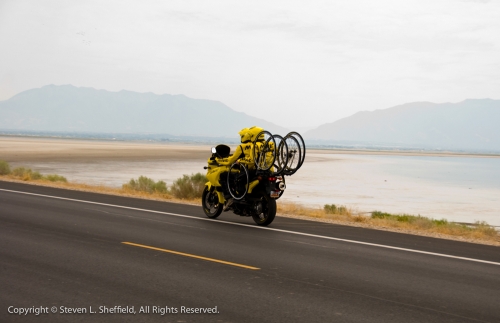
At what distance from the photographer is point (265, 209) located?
13859 mm

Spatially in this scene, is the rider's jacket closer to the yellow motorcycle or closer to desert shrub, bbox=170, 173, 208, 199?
the yellow motorcycle

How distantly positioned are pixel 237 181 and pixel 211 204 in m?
1.41

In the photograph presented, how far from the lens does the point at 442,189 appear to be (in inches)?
1446

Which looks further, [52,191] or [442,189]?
[442,189]

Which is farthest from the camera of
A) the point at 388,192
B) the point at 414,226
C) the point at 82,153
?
the point at 82,153

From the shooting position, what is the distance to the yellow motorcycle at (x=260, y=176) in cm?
1352

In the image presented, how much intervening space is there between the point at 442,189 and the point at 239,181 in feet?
84.4

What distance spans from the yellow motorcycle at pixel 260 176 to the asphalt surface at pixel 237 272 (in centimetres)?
55

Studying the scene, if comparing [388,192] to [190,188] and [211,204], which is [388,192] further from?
[211,204]

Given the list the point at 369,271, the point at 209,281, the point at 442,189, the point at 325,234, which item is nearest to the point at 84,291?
the point at 209,281

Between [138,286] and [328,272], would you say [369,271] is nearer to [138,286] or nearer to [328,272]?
[328,272]

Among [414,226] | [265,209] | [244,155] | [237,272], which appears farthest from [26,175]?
[237,272]

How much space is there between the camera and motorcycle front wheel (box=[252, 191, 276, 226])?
1357 cm

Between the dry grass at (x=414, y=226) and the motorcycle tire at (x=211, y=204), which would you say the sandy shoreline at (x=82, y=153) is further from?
the motorcycle tire at (x=211, y=204)
